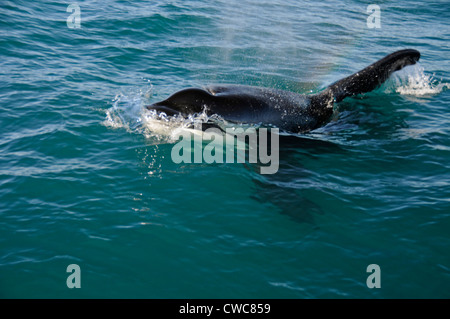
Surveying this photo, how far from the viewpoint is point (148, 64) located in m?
15.3

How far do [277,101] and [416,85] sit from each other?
6.15 meters

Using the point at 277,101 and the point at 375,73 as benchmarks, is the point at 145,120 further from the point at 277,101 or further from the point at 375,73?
the point at 375,73

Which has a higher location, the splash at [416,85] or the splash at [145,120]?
the splash at [416,85]

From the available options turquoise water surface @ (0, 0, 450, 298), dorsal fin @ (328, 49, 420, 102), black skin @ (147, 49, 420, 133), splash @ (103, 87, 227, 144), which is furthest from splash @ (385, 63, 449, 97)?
splash @ (103, 87, 227, 144)

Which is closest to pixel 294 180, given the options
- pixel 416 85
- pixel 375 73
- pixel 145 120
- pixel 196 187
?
pixel 196 187

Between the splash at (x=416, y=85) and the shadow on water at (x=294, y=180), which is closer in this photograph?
the shadow on water at (x=294, y=180)

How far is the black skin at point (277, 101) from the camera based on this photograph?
957 cm

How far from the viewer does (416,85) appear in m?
14.3

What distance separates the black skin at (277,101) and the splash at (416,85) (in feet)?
3.83

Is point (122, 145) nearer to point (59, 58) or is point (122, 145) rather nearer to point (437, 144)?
point (59, 58)

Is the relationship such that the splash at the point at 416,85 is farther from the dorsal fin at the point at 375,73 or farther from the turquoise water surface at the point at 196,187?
the dorsal fin at the point at 375,73

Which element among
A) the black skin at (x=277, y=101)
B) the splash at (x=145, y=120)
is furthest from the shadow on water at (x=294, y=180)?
the splash at (x=145, y=120)

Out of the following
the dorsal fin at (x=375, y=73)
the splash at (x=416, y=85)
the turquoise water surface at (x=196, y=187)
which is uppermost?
the splash at (x=416, y=85)

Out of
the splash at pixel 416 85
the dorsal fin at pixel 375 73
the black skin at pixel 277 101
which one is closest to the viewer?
the black skin at pixel 277 101
